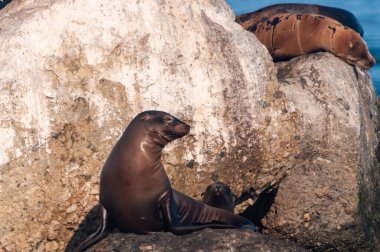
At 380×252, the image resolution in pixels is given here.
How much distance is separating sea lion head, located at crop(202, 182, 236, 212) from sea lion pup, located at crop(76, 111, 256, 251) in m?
0.62

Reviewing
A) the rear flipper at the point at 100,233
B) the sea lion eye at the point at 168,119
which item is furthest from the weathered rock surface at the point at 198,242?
the sea lion eye at the point at 168,119

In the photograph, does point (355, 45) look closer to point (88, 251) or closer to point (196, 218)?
point (196, 218)

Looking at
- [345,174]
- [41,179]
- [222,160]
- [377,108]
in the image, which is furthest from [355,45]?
[41,179]

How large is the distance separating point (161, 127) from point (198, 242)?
82 cm

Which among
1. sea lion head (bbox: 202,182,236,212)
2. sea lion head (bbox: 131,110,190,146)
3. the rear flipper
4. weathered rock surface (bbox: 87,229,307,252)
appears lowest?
sea lion head (bbox: 202,182,236,212)

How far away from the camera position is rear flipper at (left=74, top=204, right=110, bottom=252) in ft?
19.0

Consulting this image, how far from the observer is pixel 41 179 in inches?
251

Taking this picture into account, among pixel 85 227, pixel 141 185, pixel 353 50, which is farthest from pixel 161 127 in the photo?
pixel 353 50

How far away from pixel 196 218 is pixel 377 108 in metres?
2.97

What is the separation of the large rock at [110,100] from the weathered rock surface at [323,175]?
208mm

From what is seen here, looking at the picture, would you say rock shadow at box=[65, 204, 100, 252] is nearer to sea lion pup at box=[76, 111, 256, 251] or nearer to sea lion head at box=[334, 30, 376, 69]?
sea lion pup at box=[76, 111, 256, 251]

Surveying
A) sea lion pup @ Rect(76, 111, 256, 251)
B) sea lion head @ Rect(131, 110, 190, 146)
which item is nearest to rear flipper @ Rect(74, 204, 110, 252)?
sea lion pup @ Rect(76, 111, 256, 251)

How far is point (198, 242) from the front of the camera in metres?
5.72

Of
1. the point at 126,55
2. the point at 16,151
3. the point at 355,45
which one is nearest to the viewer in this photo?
the point at 16,151
